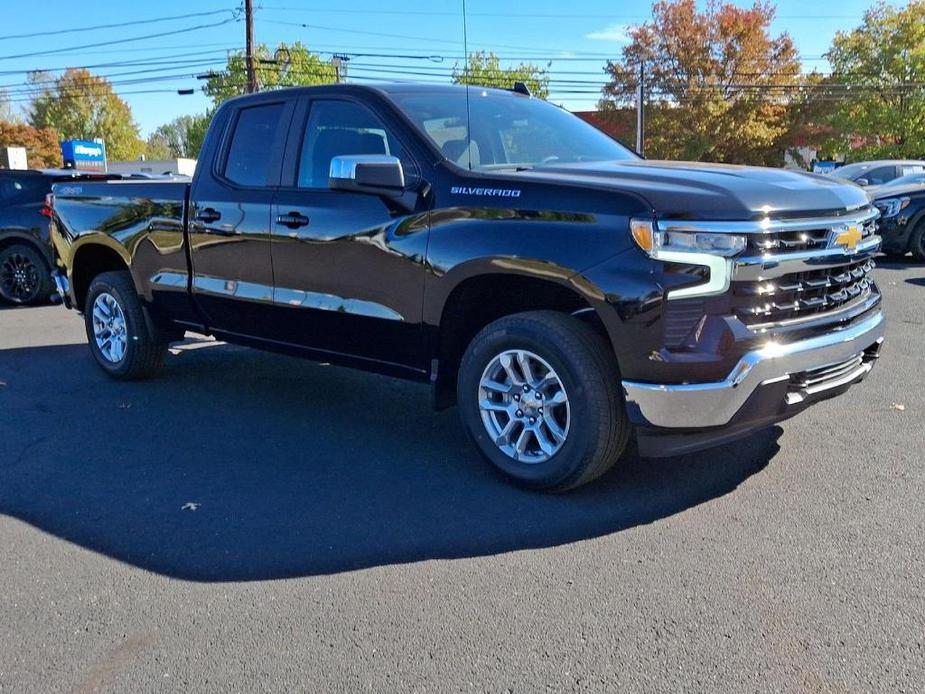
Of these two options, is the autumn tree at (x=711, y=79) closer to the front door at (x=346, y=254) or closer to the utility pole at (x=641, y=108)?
the utility pole at (x=641, y=108)

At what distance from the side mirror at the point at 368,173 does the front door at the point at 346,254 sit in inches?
5.5

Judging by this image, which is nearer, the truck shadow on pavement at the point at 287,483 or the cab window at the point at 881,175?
the truck shadow on pavement at the point at 287,483

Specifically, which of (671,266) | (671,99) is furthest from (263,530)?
(671,99)

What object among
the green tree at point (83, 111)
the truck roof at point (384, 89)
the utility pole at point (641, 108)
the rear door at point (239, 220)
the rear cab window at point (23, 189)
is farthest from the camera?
the green tree at point (83, 111)

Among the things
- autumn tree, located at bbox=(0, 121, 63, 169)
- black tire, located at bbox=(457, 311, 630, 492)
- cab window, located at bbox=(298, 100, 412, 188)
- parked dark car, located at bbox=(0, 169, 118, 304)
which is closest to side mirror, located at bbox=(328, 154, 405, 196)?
cab window, located at bbox=(298, 100, 412, 188)

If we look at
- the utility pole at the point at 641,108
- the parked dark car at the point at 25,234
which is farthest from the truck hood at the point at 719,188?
the utility pole at the point at 641,108

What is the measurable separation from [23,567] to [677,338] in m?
2.81

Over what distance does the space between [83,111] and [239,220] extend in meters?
86.9

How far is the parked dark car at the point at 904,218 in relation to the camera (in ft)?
39.7

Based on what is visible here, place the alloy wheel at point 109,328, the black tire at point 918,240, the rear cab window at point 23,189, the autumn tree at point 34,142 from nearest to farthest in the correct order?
the alloy wheel at point 109,328 < the rear cab window at point 23,189 < the black tire at point 918,240 < the autumn tree at point 34,142

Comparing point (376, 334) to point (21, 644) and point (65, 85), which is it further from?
point (65, 85)

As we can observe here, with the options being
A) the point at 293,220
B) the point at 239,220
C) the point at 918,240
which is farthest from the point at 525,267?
the point at 918,240

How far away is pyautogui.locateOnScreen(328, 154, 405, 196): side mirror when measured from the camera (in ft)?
13.1

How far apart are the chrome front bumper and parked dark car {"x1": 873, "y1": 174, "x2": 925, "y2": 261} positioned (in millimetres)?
9771
